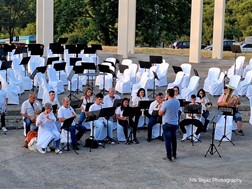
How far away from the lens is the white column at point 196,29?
31.1m

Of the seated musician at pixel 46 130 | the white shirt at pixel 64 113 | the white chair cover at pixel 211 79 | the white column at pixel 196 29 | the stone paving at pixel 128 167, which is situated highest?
the white column at pixel 196 29

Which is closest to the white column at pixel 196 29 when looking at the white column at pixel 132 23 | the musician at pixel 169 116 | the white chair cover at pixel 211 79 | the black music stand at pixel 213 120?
the white column at pixel 132 23

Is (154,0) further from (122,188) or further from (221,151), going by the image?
(122,188)

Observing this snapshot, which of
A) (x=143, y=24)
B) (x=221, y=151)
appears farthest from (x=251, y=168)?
(x=143, y=24)

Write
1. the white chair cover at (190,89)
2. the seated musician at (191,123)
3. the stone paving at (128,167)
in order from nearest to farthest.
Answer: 1. the stone paving at (128,167)
2. the seated musician at (191,123)
3. the white chair cover at (190,89)

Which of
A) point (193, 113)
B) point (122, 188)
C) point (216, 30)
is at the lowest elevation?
point (122, 188)

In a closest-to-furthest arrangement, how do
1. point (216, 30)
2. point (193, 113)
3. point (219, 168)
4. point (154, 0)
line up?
point (219, 168), point (193, 113), point (216, 30), point (154, 0)

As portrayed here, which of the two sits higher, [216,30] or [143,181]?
[216,30]

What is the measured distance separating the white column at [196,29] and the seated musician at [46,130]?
1868 cm

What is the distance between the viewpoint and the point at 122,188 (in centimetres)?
1116

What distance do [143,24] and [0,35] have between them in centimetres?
1991

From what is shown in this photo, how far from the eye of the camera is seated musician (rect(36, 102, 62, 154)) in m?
13.8

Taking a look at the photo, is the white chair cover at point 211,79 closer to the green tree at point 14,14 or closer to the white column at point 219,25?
the white column at point 219,25

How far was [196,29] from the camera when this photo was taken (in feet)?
103
